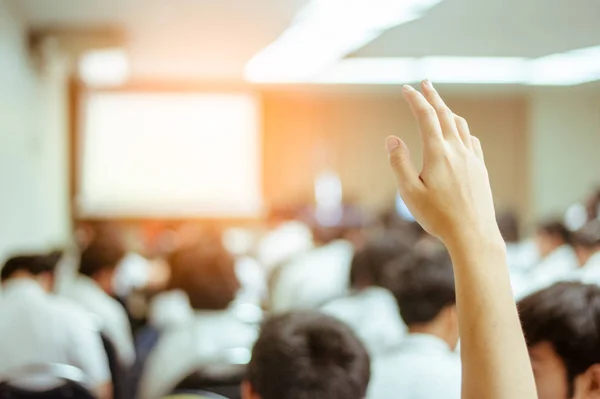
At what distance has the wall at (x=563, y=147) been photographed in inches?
390

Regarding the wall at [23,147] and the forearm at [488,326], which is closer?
the forearm at [488,326]

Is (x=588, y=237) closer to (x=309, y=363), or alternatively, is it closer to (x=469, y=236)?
(x=309, y=363)

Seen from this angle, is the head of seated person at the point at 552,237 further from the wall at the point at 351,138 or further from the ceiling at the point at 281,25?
the wall at the point at 351,138

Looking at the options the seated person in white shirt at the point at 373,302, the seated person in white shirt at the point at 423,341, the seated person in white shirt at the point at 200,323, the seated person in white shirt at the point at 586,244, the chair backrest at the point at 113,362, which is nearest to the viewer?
the seated person in white shirt at the point at 423,341

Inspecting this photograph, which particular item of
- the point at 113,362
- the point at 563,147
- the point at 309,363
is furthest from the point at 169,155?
the point at 309,363

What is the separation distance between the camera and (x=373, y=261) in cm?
345

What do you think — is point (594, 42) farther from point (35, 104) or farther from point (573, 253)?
point (35, 104)

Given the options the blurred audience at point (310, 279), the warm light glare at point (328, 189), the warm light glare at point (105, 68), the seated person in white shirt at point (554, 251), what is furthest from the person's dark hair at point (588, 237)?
the warm light glare at point (328, 189)

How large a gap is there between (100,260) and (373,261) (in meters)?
1.36

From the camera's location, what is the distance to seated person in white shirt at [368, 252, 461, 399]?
6.58ft

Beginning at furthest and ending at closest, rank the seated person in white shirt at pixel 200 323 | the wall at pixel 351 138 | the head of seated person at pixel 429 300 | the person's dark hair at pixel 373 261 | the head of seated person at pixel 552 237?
the wall at pixel 351 138 < the head of seated person at pixel 552 237 < the person's dark hair at pixel 373 261 < the seated person in white shirt at pixel 200 323 < the head of seated person at pixel 429 300

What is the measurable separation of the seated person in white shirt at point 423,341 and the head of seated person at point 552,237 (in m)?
2.74

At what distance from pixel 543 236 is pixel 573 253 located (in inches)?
12.9

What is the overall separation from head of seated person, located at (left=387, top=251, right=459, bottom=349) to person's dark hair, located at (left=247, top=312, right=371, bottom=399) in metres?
0.94
